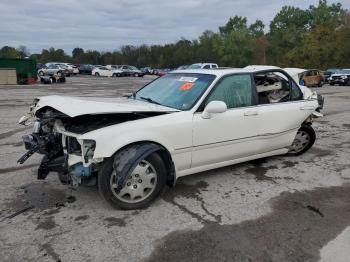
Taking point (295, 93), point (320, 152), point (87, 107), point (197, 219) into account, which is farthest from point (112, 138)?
point (320, 152)

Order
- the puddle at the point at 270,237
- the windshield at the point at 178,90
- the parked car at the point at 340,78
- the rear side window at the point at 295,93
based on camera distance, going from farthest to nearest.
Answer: the parked car at the point at 340,78 < the rear side window at the point at 295,93 < the windshield at the point at 178,90 < the puddle at the point at 270,237

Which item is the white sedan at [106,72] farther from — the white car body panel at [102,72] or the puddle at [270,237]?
the puddle at [270,237]

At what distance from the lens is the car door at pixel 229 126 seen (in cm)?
470

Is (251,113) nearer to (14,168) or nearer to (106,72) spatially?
(14,168)

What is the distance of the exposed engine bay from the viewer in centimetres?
404

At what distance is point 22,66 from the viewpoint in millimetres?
31156

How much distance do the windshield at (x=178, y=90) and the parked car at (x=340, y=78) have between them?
102 feet

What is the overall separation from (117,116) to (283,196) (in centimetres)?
225

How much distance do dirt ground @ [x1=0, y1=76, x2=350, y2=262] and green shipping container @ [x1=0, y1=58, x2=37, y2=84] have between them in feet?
88.8

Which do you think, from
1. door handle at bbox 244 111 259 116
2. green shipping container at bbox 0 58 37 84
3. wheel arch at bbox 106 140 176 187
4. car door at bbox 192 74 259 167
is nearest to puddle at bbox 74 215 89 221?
wheel arch at bbox 106 140 176 187

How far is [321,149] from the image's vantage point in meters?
7.09

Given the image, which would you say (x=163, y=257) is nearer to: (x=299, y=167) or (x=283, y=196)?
(x=283, y=196)

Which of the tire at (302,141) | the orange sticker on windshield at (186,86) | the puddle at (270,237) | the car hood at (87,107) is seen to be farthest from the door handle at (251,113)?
the tire at (302,141)

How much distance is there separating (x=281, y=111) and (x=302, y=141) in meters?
1.12
